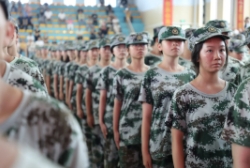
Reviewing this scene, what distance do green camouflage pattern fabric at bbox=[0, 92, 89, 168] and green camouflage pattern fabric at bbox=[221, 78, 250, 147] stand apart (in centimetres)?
96

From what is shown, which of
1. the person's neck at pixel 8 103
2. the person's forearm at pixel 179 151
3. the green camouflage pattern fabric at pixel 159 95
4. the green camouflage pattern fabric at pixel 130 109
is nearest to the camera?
the person's neck at pixel 8 103

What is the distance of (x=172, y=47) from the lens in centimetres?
364

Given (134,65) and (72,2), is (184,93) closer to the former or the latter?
(134,65)

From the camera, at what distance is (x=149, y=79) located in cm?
354

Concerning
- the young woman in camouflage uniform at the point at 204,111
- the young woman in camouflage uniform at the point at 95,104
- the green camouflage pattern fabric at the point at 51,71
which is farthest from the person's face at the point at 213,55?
the green camouflage pattern fabric at the point at 51,71

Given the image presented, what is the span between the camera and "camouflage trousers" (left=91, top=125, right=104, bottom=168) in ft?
18.8

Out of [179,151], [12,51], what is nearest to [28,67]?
[12,51]

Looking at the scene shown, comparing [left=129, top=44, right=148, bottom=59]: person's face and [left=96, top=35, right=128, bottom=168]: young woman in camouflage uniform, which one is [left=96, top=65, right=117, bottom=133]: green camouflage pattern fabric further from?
[left=129, top=44, right=148, bottom=59]: person's face

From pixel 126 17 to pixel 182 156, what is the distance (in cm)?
2204

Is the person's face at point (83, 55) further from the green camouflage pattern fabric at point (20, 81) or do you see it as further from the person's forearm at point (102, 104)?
the green camouflage pattern fabric at point (20, 81)

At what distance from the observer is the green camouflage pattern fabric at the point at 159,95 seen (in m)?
3.42

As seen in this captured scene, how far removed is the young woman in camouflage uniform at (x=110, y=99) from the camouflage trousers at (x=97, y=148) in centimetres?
60

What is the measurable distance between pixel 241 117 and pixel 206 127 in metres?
0.63

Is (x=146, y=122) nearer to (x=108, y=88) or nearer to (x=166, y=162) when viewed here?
(x=166, y=162)
